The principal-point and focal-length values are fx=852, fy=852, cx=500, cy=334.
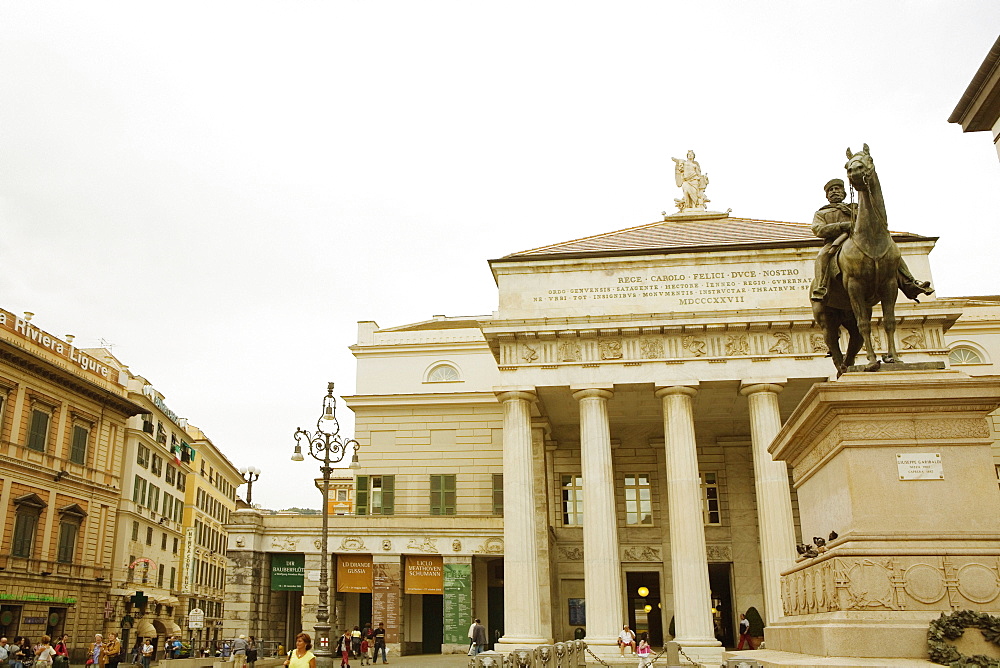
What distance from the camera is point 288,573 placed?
32.1 metres

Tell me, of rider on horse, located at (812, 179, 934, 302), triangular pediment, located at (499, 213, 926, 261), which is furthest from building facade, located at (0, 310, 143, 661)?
rider on horse, located at (812, 179, 934, 302)

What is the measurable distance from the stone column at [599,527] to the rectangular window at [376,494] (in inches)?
512

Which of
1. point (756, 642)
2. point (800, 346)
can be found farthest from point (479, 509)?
point (800, 346)

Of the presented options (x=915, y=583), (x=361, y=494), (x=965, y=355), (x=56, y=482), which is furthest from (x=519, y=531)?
(x=56, y=482)

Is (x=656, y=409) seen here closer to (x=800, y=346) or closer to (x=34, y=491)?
(x=800, y=346)

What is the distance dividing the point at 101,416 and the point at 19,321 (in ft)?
24.1

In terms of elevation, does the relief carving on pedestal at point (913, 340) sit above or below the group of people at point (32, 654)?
above

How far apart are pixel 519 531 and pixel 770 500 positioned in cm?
760

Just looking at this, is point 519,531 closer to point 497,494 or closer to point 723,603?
point 497,494

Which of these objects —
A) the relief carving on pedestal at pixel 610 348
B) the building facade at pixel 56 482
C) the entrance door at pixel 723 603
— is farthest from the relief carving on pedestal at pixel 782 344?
the building facade at pixel 56 482

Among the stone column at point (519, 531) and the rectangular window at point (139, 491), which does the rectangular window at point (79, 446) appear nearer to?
the rectangular window at point (139, 491)

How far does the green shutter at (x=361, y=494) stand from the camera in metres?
37.1

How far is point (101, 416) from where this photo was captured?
39812 millimetres

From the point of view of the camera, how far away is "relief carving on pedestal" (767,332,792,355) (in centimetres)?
2678
